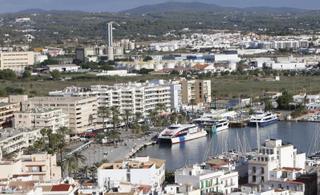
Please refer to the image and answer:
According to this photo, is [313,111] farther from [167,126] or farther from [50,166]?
[50,166]

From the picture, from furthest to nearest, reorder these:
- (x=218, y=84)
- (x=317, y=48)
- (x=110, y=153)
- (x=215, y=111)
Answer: (x=317, y=48), (x=218, y=84), (x=215, y=111), (x=110, y=153)

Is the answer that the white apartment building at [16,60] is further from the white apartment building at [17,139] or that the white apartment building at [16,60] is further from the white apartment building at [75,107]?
the white apartment building at [17,139]

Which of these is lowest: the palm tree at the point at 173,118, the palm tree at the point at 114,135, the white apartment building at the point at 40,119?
the palm tree at the point at 173,118

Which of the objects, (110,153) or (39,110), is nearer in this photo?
(110,153)

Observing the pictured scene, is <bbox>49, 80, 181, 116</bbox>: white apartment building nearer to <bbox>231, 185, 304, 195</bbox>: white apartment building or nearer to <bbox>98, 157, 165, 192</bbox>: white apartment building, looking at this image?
<bbox>98, 157, 165, 192</bbox>: white apartment building

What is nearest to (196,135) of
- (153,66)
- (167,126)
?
(167,126)

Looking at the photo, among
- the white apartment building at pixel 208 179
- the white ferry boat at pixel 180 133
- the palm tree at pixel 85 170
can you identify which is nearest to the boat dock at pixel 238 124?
the white ferry boat at pixel 180 133
